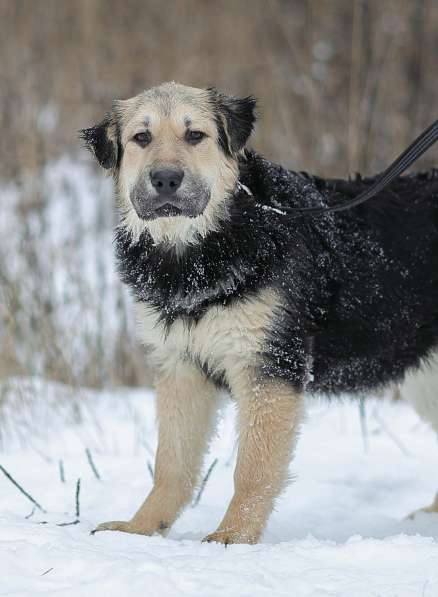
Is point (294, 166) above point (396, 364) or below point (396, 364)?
above

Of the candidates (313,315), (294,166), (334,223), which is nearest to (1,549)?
(313,315)

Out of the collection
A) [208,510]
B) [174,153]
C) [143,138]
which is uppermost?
[143,138]

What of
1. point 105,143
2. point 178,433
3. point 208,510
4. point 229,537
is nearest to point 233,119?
point 105,143

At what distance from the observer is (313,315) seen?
3693 mm

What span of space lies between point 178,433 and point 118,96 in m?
5.21

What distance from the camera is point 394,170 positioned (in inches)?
143

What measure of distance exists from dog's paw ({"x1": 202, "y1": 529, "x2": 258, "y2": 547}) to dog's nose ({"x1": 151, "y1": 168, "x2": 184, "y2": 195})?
1402mm

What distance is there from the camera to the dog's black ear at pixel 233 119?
3721 millimetres

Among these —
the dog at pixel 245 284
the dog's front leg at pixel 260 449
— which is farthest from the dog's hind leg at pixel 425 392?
the dog's front leg at pixel 260 449

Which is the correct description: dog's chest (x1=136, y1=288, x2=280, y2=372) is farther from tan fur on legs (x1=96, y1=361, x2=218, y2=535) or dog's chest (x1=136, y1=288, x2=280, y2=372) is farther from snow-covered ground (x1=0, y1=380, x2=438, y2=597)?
snow-covered ground (x1=0, y1=380, x2=438, y2=597)

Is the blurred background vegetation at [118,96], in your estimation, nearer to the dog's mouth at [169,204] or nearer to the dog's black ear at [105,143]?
the dog's black ear at [105,143]

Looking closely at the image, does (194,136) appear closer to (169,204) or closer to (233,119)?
(233,119)

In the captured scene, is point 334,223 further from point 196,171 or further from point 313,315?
point 196,171

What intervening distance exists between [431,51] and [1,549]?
8.07 metres
